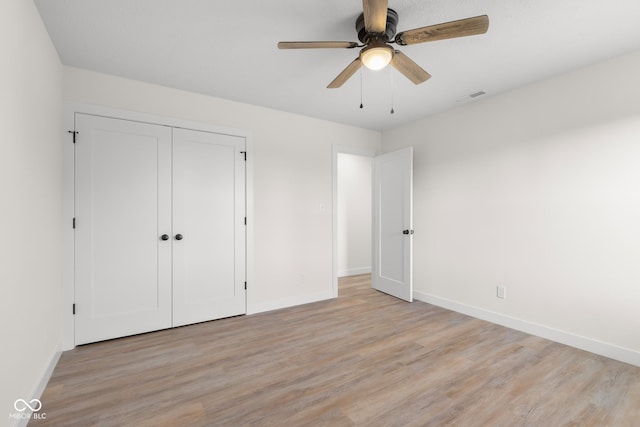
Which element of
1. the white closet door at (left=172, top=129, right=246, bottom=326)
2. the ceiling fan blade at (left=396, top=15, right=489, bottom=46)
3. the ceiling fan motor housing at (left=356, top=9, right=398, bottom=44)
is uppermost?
the ceiling fan motor housing at (left=356, top=9, right=398, bottom=44)

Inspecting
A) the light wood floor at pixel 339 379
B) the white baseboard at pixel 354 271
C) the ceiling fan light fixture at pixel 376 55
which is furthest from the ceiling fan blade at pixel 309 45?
the white baseboard at pixel 354 271

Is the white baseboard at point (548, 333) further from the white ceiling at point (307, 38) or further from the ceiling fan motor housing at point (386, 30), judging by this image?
the ceiling fan motor housing at point (386, 30)

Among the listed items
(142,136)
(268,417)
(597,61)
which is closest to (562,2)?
(597,61)

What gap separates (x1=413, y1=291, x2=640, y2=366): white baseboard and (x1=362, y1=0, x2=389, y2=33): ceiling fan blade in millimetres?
3046

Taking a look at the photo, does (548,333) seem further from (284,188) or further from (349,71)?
(284,188)

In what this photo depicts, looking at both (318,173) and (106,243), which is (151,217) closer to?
(106,243)

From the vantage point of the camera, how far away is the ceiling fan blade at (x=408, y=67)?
1.86m

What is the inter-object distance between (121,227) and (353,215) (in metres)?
4.01

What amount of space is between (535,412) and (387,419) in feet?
2.97

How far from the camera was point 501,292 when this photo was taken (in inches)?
121

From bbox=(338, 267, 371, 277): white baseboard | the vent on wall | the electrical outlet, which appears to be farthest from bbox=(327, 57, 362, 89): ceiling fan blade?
bbox=(338, 267, 371, 277): white baseboard

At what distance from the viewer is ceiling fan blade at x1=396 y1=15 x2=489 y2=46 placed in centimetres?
151

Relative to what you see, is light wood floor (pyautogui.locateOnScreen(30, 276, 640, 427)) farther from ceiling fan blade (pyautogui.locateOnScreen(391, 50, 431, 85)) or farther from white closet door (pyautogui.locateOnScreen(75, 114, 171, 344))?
ceiling fan blade (pyautogui.locateOnScreen(391, 50, 431, 85))

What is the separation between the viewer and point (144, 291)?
2.82 meters
